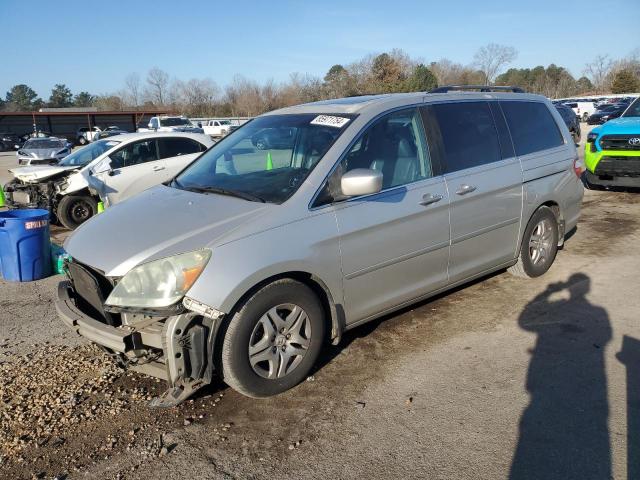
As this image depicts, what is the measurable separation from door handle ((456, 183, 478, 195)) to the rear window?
3.09 feet

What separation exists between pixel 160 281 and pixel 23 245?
3.99 metres

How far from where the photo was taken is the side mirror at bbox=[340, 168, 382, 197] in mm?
3445

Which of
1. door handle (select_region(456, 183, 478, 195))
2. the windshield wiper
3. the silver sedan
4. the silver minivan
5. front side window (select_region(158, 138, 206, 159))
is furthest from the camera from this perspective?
the silver sedan

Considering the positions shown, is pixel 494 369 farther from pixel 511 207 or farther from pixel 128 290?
pixel 128 290

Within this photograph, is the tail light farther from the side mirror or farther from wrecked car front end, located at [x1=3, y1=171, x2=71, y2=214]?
wrecked car front end, located at [x1=3, y1=171, x2=71, y2=214]

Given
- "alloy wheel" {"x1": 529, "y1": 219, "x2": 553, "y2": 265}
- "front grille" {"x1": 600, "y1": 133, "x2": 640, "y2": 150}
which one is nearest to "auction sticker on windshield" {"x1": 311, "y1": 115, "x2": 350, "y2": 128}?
"alloy wheel" {"x1": 529, "y1": 219, "x2": 553, "y2": 265}

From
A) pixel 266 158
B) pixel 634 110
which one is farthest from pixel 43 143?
pixel 266 158

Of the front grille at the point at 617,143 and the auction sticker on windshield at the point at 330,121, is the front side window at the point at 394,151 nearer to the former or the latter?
the auction sticker on windshield at the point at 330,121

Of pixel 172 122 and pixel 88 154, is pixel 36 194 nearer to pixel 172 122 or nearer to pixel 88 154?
pixel 88 154

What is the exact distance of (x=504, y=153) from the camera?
489cm

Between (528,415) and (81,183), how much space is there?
8464mm

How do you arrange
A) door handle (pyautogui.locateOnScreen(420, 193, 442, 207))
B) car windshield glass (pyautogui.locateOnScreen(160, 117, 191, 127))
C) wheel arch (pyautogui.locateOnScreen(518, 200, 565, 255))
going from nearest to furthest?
door handle (pyautogui.locateOnScreen(420, 193, 442, 207)) → wheel arch (pyautogui.locateOnScreen(518, 200, 565, 255)) → car windshield glass (pyautogui.locateOnScreen(160, 117, 191, 127))

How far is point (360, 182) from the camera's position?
3439 millimetres

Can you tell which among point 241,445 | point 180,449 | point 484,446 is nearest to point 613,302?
point 484,446
